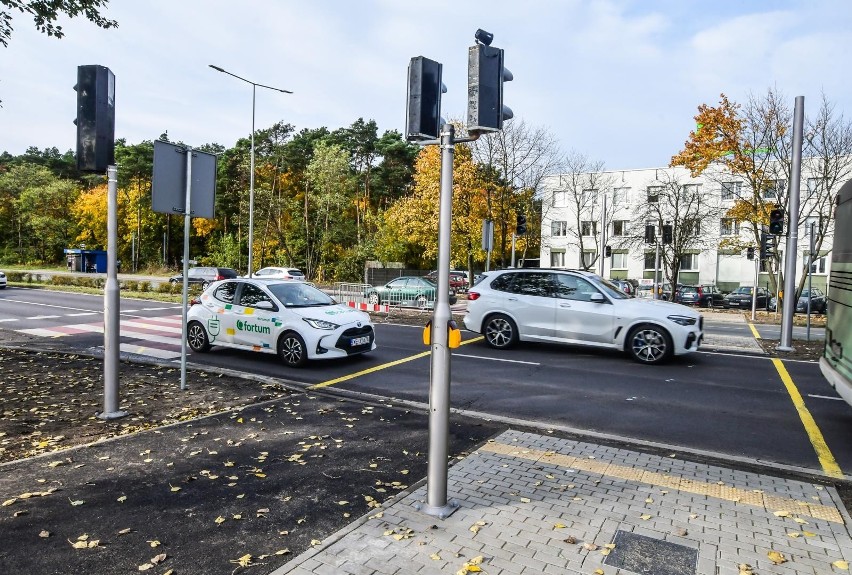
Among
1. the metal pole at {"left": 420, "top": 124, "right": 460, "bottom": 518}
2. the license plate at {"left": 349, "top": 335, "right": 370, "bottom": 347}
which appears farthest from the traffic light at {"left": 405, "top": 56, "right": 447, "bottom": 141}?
the license plate at {"left": 349, "top": 335, "right": 370, "bottom": 347}

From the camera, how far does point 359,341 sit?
10547 mm

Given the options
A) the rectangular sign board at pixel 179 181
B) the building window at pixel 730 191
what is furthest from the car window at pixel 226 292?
the building window at pixel 730 191

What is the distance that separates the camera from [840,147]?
75.5 ft

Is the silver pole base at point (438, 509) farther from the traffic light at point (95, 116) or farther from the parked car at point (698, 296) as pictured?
the parked car at point (698, 296)

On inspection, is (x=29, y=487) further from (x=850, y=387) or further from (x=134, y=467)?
(x=850, y=387)

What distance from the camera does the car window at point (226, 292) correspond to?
10.9m

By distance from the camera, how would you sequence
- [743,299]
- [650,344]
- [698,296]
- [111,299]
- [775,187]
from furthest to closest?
[698,296] → [743,299] → [775,187] → [650,344] → [111,299]

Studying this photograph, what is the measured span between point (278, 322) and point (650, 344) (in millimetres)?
6885

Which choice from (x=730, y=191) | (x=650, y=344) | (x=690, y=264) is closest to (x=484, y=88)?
(x=650, y=344)

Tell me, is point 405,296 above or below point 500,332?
above

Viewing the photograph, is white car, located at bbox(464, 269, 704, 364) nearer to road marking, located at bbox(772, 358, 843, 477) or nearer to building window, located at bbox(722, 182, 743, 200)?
road marking, located at bbox(772, 358, 843, 477)

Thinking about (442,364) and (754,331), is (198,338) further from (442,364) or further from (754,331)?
(754,331)

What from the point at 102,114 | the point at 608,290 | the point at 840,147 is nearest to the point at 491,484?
the point at 102,114

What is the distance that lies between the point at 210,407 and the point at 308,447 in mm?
2193
